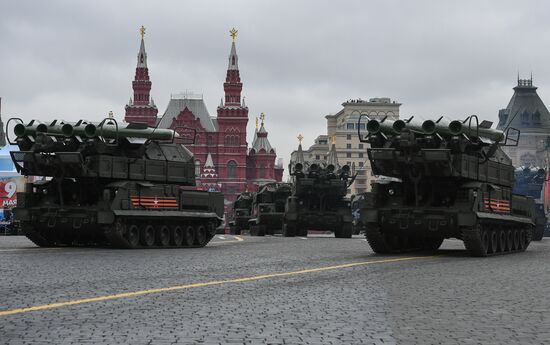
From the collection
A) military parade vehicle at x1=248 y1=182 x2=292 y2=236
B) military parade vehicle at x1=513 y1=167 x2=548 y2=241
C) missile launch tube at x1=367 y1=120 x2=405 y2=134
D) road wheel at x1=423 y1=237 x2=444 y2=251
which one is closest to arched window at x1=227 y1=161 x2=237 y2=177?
military parade vehicle at x1=248 y1=182 x2=292 y2=236

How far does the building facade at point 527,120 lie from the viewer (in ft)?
557

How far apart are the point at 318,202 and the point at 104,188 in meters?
21.3

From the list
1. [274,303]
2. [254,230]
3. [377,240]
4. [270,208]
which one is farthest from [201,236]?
[254,230]

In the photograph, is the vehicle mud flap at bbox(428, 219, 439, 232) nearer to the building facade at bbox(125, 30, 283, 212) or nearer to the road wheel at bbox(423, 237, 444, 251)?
the road wheel at bbox(423, 237, 444, 251)

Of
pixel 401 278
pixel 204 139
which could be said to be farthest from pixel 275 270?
pixel 204 139

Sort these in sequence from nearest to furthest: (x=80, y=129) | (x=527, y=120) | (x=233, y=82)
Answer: (x=80, y=129) → (x=233, y=82) → (x=527, y=120)

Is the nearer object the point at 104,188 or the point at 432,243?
the point at 104,188

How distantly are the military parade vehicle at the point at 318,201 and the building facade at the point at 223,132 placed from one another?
101 m

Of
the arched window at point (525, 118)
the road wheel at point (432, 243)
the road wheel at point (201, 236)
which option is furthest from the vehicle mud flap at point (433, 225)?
the arched window at point (525, 118)

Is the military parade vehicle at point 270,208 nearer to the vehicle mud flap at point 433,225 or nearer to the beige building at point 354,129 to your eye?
the vehicle mud flap at point 433,225

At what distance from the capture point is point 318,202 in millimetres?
46094

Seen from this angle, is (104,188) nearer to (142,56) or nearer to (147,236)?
(147,236)

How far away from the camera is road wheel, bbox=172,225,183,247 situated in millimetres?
27656

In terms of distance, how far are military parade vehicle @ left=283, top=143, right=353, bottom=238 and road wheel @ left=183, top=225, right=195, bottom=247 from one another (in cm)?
1649
